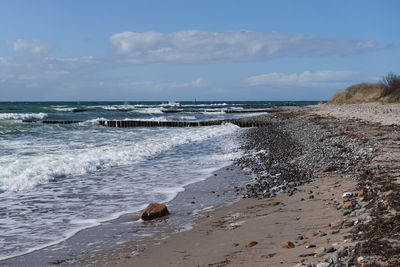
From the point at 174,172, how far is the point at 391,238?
881 cm

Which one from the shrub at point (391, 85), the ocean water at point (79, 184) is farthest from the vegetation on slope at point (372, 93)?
the ocean water at point (79, 184)

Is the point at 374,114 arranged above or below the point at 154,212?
above

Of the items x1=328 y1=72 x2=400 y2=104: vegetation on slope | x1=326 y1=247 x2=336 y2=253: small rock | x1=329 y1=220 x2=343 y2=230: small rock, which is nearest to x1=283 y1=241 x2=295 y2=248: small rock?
x1=326 y1=247 x2=336 y2=253: small rock

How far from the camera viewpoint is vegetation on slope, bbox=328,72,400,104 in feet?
160

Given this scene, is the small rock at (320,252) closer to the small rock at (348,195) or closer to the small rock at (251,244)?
the small rock at (251,244)

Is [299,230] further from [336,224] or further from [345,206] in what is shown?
[345,206]

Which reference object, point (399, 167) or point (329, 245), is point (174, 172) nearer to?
point (399, 167)

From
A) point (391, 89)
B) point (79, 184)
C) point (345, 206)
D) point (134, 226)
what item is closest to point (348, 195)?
point (345, 206)

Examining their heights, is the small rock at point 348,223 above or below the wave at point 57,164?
above

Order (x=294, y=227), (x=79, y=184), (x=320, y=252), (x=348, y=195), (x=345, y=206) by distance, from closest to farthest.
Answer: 1. (x=320, y=252)
2. (x=294, y=227)
3. (x=345, y=206)
4. (x=348, y=195)
5. (x=79, y=184)

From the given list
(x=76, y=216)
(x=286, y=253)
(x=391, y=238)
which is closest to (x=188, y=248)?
(x=286, y=253)

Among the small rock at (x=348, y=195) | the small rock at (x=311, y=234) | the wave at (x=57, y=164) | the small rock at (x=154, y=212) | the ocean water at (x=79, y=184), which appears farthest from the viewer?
the wave at (x=57, y=164)

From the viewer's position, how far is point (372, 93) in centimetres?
5778

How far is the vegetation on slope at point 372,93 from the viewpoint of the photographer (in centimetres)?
4889
